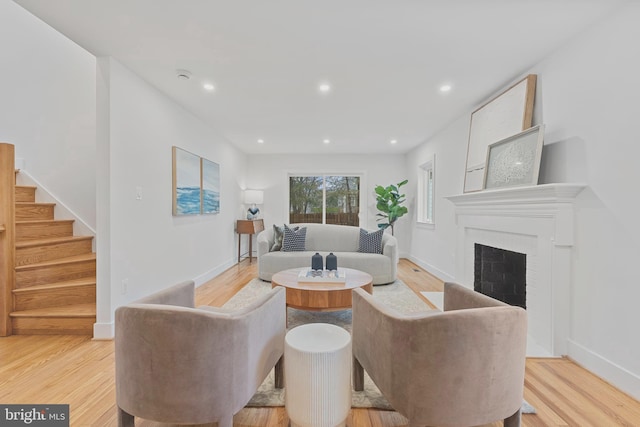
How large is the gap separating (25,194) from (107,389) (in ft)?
9.63

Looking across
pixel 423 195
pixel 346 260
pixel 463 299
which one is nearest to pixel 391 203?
pixel 423 195

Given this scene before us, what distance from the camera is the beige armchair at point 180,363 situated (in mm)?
1168

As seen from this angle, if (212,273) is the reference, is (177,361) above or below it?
above

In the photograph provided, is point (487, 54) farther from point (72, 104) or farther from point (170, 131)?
point (72, 104)

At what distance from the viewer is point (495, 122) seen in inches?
117

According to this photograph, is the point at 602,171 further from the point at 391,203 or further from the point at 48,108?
the point at 48,108

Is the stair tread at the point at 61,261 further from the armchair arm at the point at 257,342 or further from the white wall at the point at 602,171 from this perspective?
the white wall at the point at 602,171

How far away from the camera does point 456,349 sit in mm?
1154

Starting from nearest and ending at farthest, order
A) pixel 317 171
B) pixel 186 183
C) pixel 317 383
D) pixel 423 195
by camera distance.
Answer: pixel 317 383
pixel 186 183
pixel 423 195
pixel 317 171

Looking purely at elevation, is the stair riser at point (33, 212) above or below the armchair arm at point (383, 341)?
above

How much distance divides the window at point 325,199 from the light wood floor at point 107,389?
4.69m

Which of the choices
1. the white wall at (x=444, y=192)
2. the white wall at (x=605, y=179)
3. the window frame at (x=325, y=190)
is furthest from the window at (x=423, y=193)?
the white wall at (x=605, y=179)

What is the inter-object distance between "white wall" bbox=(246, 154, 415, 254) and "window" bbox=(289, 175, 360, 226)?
0.54 ft

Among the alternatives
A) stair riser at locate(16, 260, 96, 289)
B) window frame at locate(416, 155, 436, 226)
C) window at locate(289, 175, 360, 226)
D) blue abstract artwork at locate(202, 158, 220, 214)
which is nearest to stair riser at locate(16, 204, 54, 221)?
stair riser at locate(16, 260, 96, 289)
